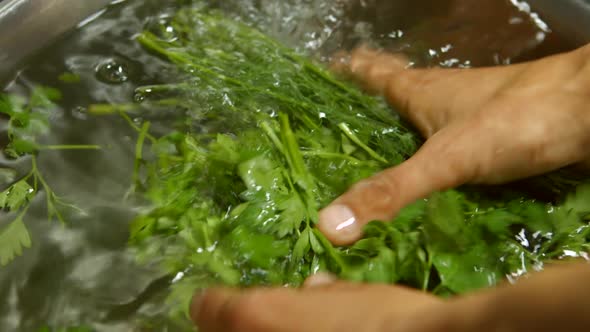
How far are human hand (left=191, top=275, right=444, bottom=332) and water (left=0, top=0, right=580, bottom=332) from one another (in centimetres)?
29

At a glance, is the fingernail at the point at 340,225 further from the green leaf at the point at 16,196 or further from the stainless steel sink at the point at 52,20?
the stainless steel sink at the point at 52,20

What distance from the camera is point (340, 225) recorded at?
685 millimetres

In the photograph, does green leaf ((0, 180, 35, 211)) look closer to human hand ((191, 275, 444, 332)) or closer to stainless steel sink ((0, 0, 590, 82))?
stainless steel sink ((0, 0, 590, 82))

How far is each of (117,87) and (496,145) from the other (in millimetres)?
651

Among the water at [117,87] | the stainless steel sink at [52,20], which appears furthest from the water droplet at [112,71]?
the stainless steel sink at [52,20]

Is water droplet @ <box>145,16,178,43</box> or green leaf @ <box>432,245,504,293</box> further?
water droplet @ <box>145,16,178,43</box>

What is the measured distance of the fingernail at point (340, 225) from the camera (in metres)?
0.68

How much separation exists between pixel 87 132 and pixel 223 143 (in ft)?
0.96

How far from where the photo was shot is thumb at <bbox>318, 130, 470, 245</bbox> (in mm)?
687

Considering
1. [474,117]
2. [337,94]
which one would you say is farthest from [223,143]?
[474,117]

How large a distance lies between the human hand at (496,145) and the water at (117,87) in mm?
285

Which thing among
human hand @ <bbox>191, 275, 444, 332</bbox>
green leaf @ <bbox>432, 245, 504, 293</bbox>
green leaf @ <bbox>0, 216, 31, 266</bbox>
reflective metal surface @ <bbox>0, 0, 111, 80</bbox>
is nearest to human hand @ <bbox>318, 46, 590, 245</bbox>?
green leaf @ <bbox>432, 245, 504, 293</bbox>

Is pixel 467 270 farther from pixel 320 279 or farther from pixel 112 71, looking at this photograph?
pixel 112 71

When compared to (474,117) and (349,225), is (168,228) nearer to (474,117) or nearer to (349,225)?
(349,225)
